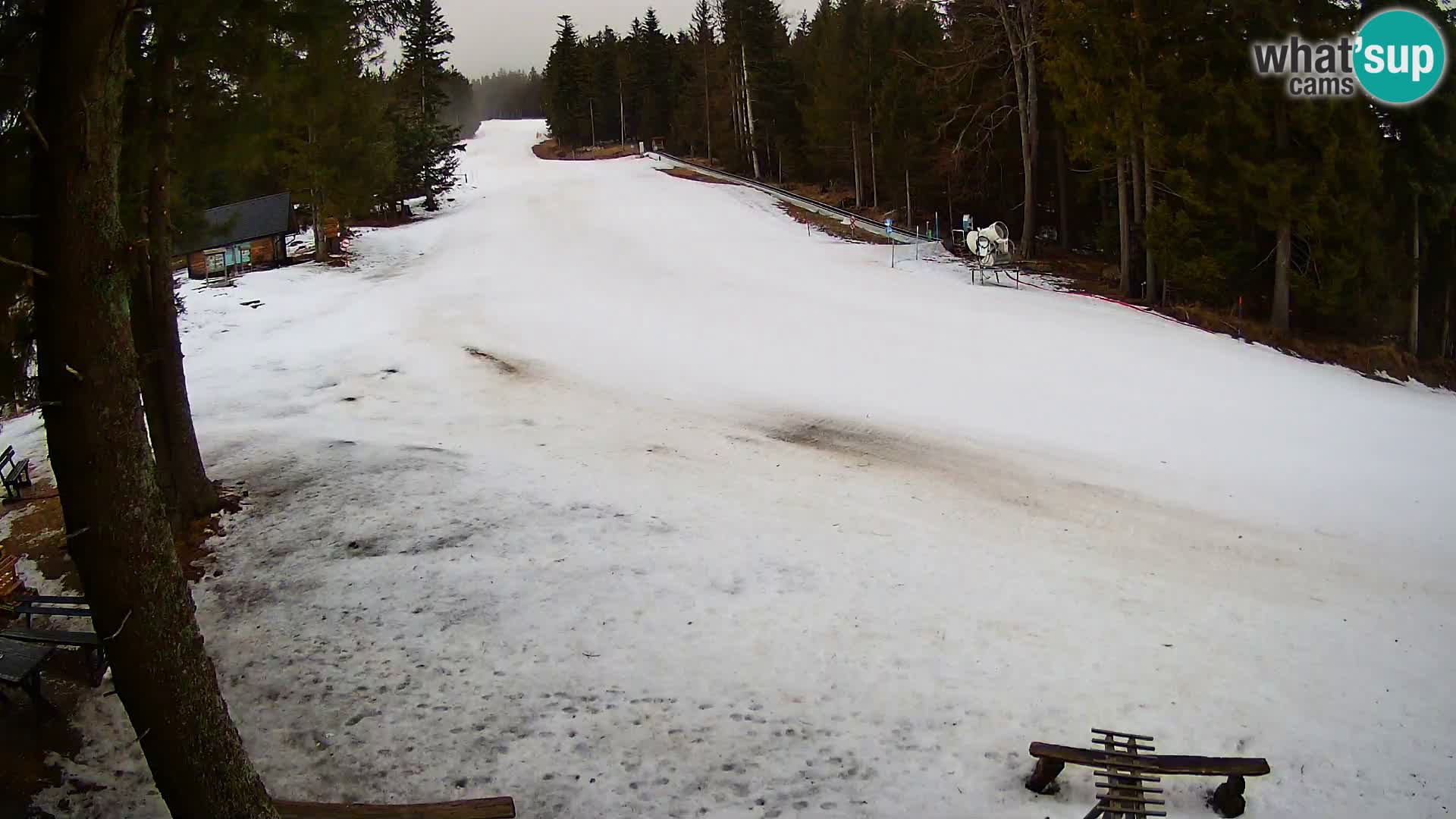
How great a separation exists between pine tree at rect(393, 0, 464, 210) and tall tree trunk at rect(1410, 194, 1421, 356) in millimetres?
34594

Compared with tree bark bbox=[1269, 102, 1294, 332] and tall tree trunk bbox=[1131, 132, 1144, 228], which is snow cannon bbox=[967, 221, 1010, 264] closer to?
tall tree trunk bbox=[1131, 132, 1144, 228]

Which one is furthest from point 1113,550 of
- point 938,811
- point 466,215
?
point 466,215

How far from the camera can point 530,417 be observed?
14.6 meters

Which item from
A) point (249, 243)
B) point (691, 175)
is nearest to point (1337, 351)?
point (249, 243)

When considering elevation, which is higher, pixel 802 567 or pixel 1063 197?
Result: pixel 1063 197

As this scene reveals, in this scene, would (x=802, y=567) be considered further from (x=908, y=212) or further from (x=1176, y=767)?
(x=908, y=212)

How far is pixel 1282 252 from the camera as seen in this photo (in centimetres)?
2294

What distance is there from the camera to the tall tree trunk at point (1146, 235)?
24.9 meters

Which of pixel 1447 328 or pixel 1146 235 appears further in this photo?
pixel 1447 328

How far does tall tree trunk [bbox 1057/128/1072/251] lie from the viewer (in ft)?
106

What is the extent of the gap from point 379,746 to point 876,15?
4185 centimetres

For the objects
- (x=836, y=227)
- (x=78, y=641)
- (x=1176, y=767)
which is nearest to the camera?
(x=1176, y=767)

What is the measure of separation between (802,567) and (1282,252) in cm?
1977

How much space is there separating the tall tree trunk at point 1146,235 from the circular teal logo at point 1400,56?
16.7ft
